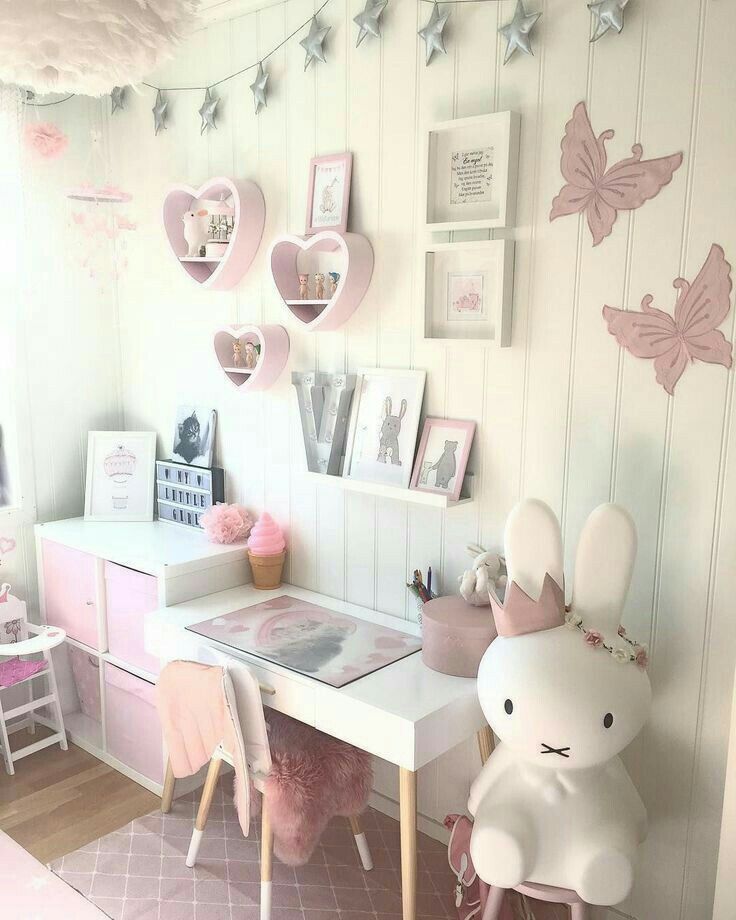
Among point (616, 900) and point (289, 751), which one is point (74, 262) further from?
point (616, 900)

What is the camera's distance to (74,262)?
10.6 feet

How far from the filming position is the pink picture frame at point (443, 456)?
7.44 ft

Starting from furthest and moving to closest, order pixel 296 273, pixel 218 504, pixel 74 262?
1. pixel 74 262
2. pixel 218 504
3. pixel 296 273

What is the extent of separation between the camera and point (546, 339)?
2.10 metres

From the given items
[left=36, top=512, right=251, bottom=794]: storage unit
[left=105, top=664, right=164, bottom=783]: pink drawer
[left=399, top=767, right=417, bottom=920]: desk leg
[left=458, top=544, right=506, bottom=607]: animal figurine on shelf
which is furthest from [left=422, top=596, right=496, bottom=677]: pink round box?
[left=105, top=664, right=164, bottom=783]: pink drawer

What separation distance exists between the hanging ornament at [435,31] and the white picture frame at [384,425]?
840 millimetres

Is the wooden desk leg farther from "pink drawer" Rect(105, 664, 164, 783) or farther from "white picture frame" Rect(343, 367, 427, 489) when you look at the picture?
"pink drawer" Rect(105, 664, 164, 783)

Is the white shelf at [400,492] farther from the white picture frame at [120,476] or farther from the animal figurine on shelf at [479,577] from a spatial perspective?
the white picture frame at [120,476]

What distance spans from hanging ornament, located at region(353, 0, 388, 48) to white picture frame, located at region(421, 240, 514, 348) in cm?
62

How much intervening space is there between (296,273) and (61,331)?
1.12 metres

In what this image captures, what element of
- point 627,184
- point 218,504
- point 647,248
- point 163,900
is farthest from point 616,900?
point 218,504

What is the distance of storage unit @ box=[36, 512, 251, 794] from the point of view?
8.97 feet

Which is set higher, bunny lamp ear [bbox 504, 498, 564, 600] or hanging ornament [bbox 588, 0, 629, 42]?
hanging ornament [bbox 588, 0, 629, 42]

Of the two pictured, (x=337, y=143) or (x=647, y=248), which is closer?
(x=647, y=248)
